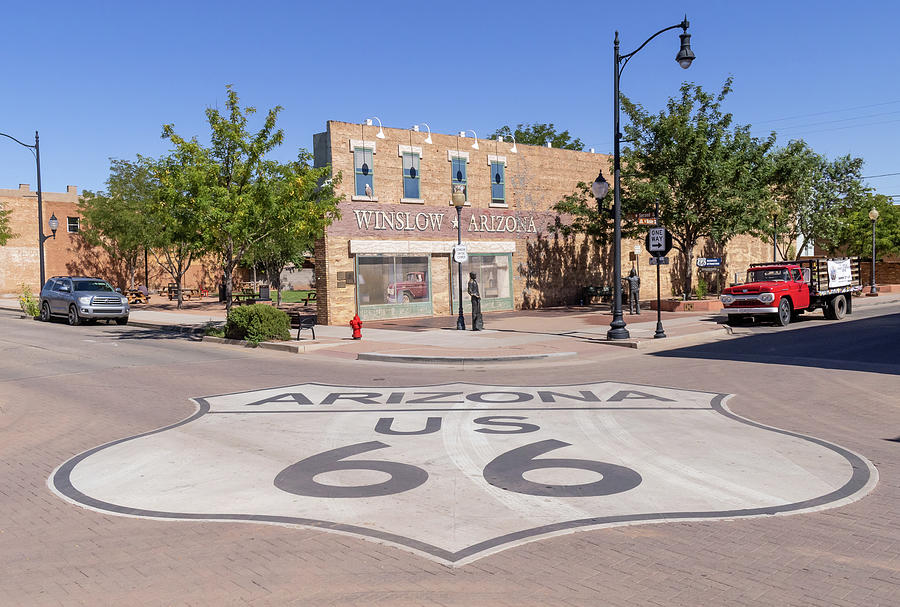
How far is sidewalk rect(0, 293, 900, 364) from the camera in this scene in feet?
56.1

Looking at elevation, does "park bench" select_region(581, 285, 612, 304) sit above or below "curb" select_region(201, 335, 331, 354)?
above

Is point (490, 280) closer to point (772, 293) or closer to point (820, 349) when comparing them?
point (772, 293)

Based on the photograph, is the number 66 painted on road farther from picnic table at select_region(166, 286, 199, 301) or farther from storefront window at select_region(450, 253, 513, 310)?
picnic table at select_region(166, 286, 199, 301)

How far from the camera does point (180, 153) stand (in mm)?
19672

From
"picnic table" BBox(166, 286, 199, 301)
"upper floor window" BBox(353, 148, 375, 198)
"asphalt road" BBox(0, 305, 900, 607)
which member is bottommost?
"asphalt road" BBox(0, 305, 900, 607)

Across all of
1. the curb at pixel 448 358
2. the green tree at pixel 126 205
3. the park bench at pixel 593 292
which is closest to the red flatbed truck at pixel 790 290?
the curb at pixel 448 358

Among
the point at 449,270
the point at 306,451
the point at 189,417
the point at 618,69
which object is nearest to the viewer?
the point at 306,451

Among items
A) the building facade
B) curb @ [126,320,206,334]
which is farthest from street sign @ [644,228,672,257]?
curb @ [126,320,206,334]

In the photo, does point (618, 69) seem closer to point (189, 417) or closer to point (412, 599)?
point (189, 417)

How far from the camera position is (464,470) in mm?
7371

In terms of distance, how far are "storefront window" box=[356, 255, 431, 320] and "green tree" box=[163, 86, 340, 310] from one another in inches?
261

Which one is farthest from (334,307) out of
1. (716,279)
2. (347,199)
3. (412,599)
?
(716,279)

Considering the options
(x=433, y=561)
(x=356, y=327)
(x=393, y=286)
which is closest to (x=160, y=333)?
(x=356, y=327)

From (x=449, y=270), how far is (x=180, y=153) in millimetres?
12633
